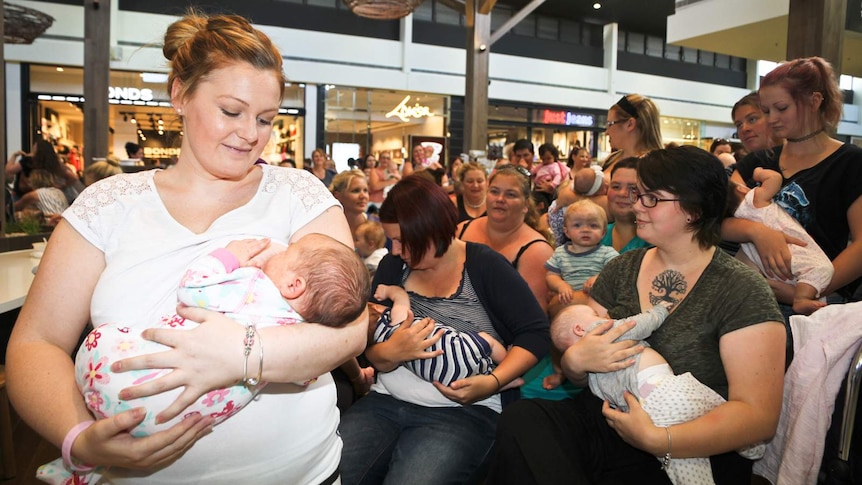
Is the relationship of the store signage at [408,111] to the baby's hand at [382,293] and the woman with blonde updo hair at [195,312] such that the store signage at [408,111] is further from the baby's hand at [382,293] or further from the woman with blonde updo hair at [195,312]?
the woman with blonde updo hair at [195,312]

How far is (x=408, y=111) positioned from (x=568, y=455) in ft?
49.2

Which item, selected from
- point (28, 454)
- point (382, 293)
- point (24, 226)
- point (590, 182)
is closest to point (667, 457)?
point (382, 293)

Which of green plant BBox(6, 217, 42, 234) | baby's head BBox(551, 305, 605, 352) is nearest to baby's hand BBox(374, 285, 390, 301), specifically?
baby's head BBox(551, 305, 605, 352)

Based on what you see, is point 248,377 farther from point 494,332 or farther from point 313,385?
point 494,332

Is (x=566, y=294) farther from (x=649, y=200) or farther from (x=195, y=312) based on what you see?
(x=195, y=312)

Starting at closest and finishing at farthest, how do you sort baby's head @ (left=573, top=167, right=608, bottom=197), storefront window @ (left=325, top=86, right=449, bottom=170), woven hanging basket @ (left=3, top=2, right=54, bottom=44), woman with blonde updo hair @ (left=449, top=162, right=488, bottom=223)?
baby's head @ (left=573, top=167, right=608, bottom=197) → woman with blonde updo hair @ (left=449, top=162, right=488, bottom=223) → woven hanging basket @ (left=3, top=2, right=54, bottom=44) → storefront window @ (left=325, top=86, right=449, bottom=170)

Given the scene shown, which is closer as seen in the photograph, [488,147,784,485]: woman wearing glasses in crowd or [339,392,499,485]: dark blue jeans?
[488,147,784,485]: woman wearing glasses in crowd

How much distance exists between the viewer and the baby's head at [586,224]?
3449 millimetres

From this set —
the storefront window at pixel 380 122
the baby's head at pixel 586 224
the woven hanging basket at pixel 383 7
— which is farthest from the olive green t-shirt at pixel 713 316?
the storefront window at pixel 380 122

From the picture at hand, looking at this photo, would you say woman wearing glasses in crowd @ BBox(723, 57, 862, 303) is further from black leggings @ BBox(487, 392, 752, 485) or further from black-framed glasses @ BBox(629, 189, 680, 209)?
black leggings @ BBox(487, 392, 752, 485)

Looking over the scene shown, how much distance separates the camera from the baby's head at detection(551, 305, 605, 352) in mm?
2143

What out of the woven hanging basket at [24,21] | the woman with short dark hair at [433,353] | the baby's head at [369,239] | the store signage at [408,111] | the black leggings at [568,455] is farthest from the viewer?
the store signage at [408,111]

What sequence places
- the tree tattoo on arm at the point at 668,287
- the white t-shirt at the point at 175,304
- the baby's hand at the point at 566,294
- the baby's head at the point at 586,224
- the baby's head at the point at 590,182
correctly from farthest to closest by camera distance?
the baby's head at the point at 590,182 → the baby's head at the point at 586,224 → the baby's hand at the point at 566,294 → the tree tattoo on arm at the point at 668,287 → the white t-shirt at the point at 175,304

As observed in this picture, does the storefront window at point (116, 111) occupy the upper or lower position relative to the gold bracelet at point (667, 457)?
upper
